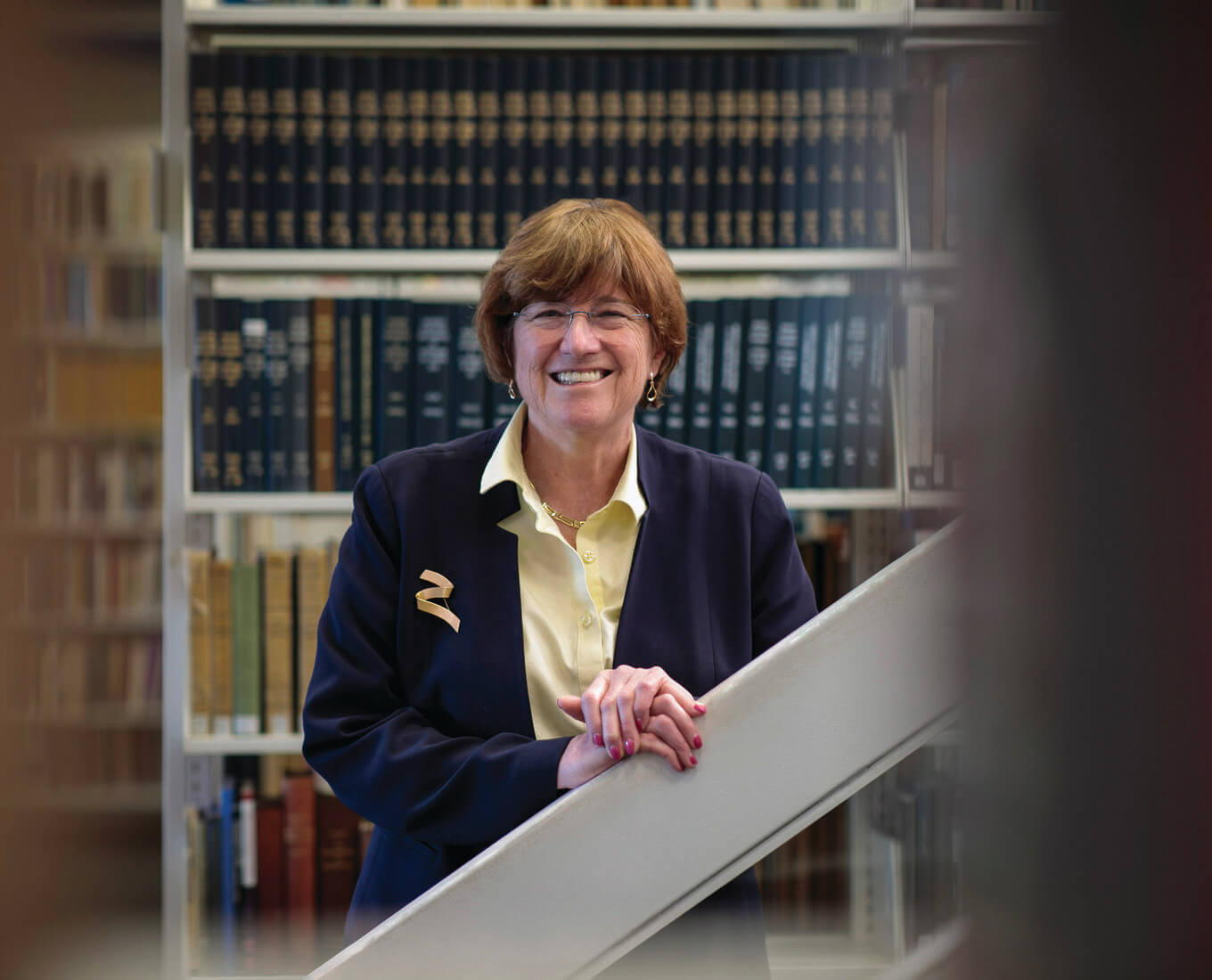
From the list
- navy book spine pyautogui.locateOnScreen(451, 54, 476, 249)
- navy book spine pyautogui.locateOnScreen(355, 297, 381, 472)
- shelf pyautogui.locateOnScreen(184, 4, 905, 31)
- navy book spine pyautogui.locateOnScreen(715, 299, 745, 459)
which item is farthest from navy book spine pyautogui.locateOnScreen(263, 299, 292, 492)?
navy book spine pyautogui.locateOnScreen(715, 299, 745, 459)

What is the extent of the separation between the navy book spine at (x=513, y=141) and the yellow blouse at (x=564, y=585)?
0.88m

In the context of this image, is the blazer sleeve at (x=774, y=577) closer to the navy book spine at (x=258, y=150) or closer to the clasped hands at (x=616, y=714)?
the clasped hands at (x=616, y=714)

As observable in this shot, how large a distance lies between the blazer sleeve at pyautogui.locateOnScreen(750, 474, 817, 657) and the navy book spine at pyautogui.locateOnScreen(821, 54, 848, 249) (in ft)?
Result: 3.00

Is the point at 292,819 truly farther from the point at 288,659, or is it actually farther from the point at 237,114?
the point at 237,114

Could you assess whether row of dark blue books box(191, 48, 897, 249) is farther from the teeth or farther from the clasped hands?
the clasped hands

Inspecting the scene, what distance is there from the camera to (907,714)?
0.22 m

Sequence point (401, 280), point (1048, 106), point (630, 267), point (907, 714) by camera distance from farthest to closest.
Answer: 1. point (401, 280)
2. point (630, 267)
3. point (907, 714)
4. point (1048, 106)

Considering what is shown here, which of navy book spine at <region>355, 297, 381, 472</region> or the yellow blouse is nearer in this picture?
the yellow blouse

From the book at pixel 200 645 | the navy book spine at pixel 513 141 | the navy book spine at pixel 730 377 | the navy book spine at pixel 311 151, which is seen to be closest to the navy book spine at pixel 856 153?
the navy book spine at pixel 730 377

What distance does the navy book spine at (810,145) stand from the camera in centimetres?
182

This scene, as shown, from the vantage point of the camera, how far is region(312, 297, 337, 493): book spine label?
182 cm

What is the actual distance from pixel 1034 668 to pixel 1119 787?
0.01 metres

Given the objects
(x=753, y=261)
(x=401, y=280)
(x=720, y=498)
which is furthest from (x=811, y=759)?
(x=401, y=280)

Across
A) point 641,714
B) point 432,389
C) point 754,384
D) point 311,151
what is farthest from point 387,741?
point 311,151
